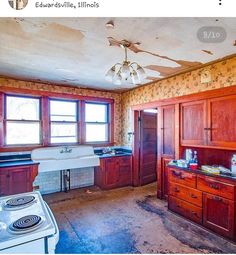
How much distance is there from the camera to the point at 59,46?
2125mm

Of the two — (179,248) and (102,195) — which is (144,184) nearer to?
(102,195)

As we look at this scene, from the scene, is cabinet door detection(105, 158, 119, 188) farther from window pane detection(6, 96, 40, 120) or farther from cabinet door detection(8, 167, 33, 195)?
window pane detection(6, 96, 40, 120)

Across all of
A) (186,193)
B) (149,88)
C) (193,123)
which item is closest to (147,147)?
(149,88)

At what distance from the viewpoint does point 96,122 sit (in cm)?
447

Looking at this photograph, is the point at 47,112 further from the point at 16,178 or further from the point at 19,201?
the point at 19,201

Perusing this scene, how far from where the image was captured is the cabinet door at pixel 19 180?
117 inches

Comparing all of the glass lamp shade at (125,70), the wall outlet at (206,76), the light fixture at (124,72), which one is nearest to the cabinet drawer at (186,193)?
the wall outlet at (206,76)

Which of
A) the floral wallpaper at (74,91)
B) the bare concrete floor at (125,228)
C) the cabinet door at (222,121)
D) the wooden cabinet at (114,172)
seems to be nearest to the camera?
the bare concrete floor at (125,228)

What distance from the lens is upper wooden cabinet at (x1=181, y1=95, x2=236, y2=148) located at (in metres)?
2.38

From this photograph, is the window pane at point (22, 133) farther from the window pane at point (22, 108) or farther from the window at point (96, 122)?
the window at point (96, 122)

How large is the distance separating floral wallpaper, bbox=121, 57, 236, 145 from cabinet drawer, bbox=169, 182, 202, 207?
4.87 feet

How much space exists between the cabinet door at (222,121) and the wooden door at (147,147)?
6.08ft

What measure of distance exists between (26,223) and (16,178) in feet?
7.60
